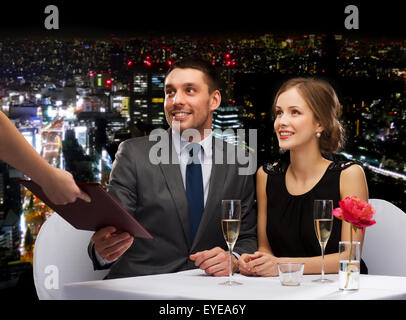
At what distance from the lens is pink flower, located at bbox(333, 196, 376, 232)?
1.73 m

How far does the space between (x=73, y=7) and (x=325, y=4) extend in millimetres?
1993

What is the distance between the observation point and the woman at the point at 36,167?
142cm

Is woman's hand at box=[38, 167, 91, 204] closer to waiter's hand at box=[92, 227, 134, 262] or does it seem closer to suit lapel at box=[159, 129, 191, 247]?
waiter's hand at box=[92, 227, 134, 262]

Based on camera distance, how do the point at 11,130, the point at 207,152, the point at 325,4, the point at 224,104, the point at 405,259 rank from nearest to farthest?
the point at 11,130
the point at 405,259
the point at 207,152
the point at 325,4
the point at 224,104

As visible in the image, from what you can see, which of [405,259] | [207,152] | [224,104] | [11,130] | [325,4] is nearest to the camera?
[11,130]

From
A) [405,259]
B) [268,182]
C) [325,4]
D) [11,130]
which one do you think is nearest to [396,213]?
[405,259]

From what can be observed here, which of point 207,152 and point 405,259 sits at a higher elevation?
point 207,152

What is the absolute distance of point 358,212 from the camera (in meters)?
1.73

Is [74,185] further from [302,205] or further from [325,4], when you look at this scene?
[325,4]

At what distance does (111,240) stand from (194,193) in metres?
0.71

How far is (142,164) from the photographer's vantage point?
8.46ft

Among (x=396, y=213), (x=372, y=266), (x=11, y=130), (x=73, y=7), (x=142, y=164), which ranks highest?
(x=73, y=7)

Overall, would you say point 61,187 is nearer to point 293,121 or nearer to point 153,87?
point 293,121

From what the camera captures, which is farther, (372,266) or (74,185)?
(372,266)
